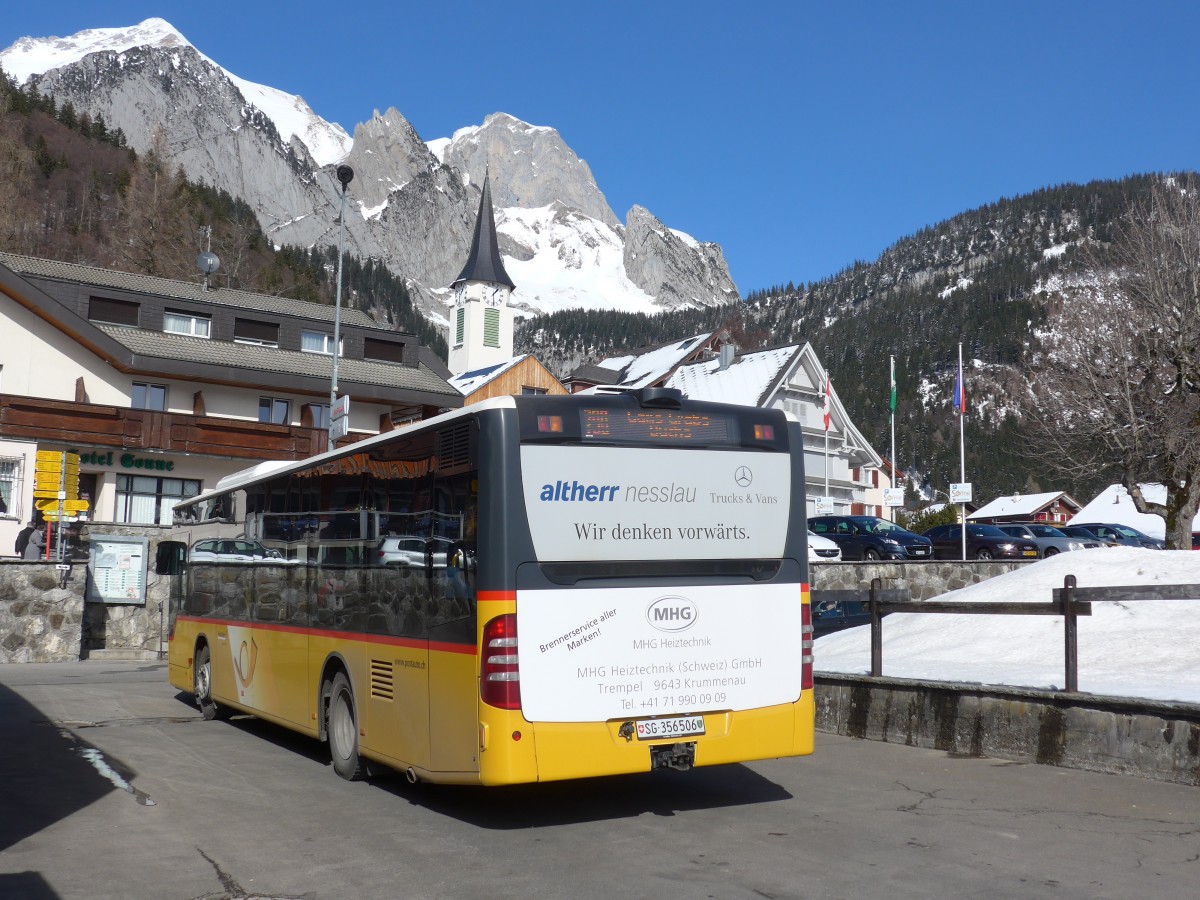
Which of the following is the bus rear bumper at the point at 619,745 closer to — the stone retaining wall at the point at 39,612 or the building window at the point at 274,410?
the stone retaining wall at the point at 39,612

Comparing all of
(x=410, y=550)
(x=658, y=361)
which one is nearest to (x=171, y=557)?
(x=410, y=550)

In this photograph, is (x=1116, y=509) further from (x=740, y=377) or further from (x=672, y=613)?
(x=672, y=613)

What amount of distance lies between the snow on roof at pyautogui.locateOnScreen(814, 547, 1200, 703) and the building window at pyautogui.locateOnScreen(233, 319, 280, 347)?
109ft

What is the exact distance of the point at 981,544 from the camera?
4331 centimetres

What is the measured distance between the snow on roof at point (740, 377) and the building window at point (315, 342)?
20.2 m

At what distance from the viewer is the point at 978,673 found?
11906mm

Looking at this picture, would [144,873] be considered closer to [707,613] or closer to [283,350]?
[707,613]

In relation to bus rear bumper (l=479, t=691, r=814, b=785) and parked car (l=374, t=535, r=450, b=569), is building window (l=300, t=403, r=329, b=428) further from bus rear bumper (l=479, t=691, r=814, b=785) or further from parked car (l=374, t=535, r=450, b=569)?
bus rear bumper (l=479, t=691, r=814, b=785)

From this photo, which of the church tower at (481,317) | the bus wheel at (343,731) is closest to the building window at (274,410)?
the bus wheel at (343,731)

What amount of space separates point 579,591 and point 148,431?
32.5 m

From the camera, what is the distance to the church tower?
10769 centimetres

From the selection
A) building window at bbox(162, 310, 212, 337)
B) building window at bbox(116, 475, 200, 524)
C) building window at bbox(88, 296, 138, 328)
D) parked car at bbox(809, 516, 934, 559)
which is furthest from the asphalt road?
building window at bbox(162, 310, 212, 337)

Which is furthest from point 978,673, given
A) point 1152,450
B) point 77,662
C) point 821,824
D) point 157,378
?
point 157,378

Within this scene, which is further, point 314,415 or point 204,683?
point 314,415
